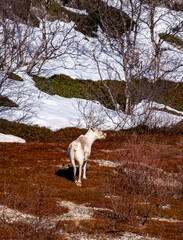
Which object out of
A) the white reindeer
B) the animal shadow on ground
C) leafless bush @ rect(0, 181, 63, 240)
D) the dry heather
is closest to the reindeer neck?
the white reindeer

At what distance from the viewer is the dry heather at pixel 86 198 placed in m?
8.45

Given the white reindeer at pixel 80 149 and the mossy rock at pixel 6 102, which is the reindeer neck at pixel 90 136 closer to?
the white reindeer at pixel 80 149

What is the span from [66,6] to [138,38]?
12.0 meters

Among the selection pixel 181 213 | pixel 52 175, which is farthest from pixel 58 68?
pixel 181 213

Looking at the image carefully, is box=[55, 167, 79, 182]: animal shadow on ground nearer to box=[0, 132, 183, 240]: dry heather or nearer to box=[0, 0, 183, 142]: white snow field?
box=[0, 132, 183, 240]: dry heather

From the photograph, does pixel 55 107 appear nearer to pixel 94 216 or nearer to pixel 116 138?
pixel 116 138

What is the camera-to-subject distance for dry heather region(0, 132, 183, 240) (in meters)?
8.45

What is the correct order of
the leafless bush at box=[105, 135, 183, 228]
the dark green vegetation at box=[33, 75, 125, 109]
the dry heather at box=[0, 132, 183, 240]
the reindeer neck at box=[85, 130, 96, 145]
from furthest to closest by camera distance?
the dark green vegetation at box=[33, 75, 125, 109] → the reindeer neck at box=[85, 130, 96, 145] → the leafless bush at box=[105, 135, 183, 228] → the dry heather at box=[0, 132, 183, 240]

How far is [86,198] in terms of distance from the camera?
1176 cm

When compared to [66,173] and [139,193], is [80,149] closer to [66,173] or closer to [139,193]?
[139,193]

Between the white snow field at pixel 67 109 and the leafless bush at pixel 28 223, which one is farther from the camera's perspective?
the white snow field at pixel 67 109

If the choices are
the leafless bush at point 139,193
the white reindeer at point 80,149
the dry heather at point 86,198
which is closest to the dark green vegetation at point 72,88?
Result: the dry heather at point 86,198

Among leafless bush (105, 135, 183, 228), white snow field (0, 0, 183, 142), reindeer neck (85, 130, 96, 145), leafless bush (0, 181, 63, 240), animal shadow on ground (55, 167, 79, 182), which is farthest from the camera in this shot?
white snow field (0, 0, 183, 142)

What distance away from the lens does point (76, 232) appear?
8258mm
